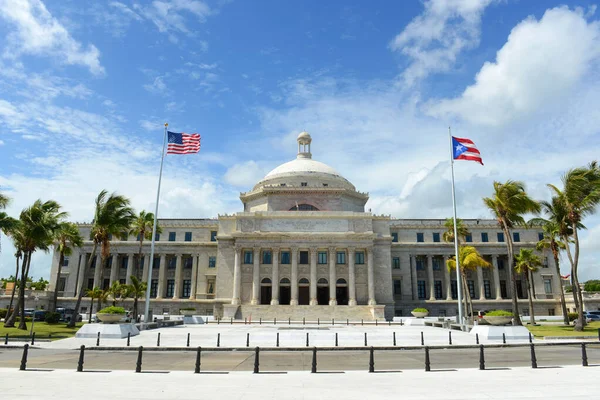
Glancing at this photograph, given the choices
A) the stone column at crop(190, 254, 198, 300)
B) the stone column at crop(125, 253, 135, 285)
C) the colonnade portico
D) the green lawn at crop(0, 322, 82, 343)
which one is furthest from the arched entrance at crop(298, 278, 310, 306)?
the green lawn at crop(0, 322, 82, 343)

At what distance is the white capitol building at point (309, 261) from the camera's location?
215ft

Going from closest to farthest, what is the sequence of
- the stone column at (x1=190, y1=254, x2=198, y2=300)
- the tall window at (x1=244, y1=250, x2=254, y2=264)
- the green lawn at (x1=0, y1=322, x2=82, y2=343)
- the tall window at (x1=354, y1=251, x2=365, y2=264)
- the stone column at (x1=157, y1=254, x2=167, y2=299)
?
the green lawn at (x1=0, y1=322, x2=82, y2=343), the tall window at (x1=354, y1=251, x2=365, y2=264), the tall window at (x1=244, y1=250, x2=254, y2=264), the stone column at (x1=190, y1=254, x2=198, y2=300), the stone column at (x1=157, y1=254, x2=167, y2=299)

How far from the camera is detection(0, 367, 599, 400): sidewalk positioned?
11086mm

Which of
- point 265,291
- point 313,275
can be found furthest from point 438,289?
point 265,291

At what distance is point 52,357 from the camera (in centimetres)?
1989

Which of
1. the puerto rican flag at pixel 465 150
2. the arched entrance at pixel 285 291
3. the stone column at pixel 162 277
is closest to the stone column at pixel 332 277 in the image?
the arched entrance at pixel 285 291

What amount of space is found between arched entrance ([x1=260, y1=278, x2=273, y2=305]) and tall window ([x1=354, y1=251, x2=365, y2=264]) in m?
13.7

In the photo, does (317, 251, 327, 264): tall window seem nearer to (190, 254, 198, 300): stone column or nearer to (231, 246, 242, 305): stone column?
(231, 246, 242, 305): stone column

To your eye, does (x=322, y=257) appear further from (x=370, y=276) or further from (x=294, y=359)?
(x=294, y=359)

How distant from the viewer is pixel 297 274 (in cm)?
6638

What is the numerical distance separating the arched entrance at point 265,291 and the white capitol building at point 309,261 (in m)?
0.15

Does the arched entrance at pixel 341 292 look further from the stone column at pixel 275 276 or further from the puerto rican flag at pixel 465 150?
the puerto rican flag at pixel 465 150

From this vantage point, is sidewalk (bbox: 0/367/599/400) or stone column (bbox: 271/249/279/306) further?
stone column (bbox: 271/249/279/306)

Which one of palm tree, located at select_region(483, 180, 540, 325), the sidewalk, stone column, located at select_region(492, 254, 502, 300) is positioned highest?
palm tree, located at select_region(483, 180, 540, 325)
